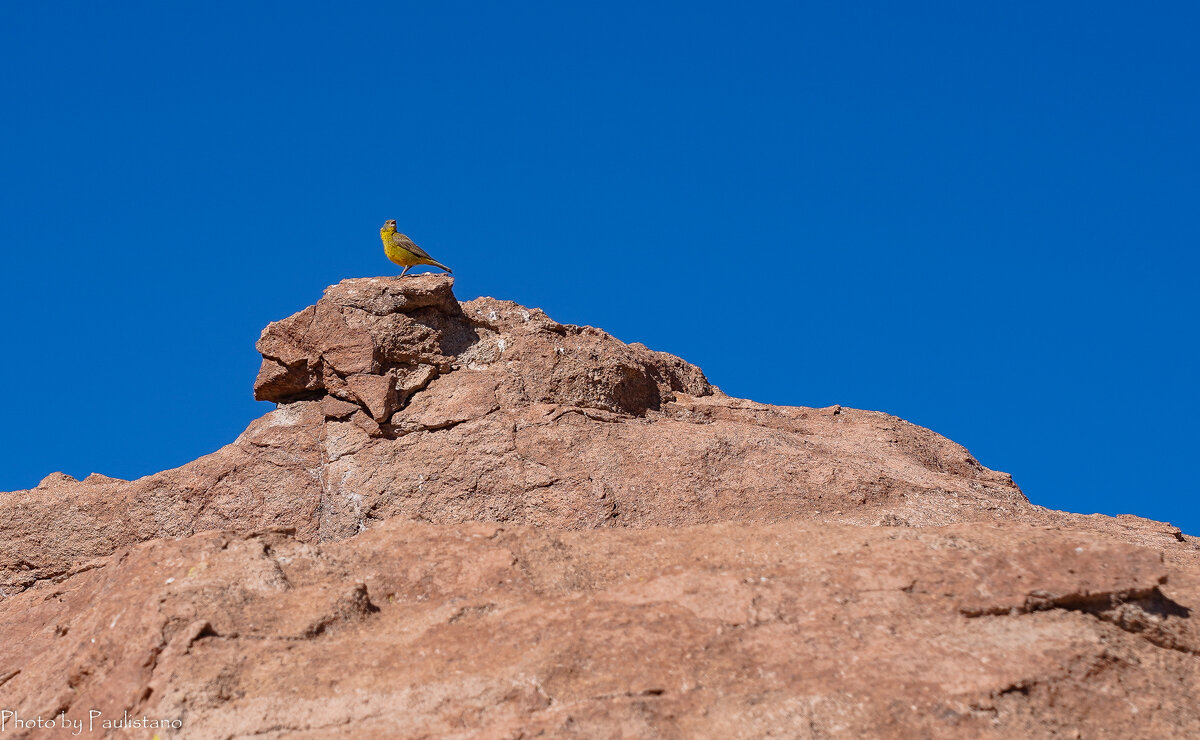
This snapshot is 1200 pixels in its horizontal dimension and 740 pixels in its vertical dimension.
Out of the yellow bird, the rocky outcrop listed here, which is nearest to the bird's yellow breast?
the yellow bird

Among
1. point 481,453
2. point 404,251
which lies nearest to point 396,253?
point 404,251

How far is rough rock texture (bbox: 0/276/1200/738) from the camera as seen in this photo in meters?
5.73

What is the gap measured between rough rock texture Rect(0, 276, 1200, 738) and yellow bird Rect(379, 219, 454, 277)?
6.35 feet

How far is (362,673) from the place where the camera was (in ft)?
19.9

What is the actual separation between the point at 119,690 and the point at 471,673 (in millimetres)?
2049

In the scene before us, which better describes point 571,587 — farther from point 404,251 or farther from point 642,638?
point 404,251

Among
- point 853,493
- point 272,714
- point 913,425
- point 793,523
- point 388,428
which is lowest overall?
point 272,714

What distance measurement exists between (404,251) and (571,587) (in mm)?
6562

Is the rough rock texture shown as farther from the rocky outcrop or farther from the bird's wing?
the bird's wing

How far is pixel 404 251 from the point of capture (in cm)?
1256

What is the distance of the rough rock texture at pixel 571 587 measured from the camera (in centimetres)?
573

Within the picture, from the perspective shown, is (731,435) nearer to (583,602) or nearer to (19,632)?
(583,602)

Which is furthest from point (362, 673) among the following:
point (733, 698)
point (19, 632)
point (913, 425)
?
point (913, 425)

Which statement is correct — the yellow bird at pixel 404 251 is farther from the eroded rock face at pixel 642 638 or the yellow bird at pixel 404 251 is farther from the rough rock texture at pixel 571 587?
the eroded rock face at pixel 642 638
